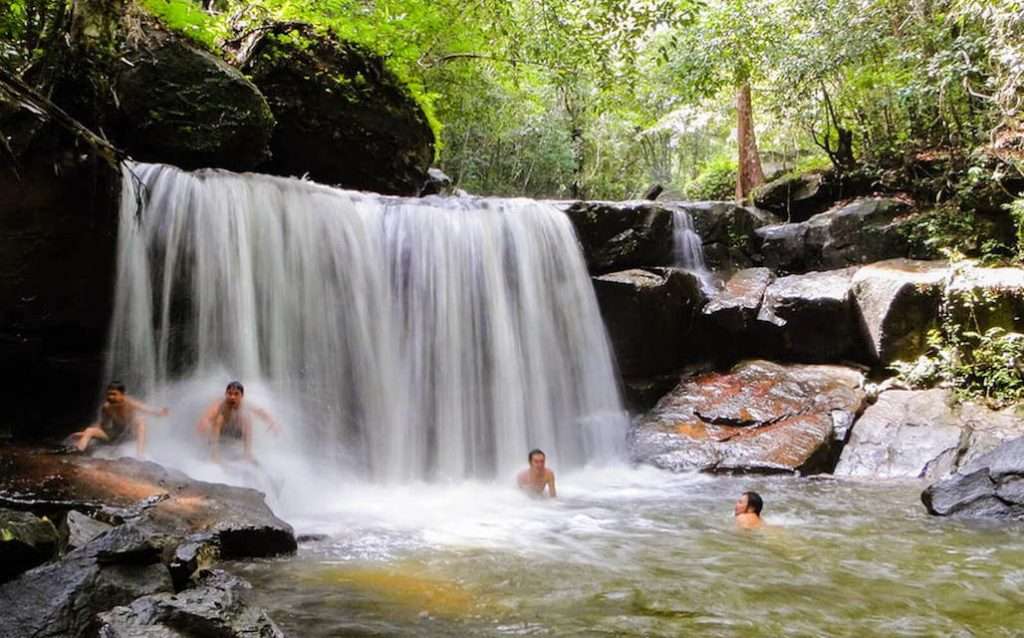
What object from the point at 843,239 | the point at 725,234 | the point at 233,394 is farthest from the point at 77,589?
the point at 843,239

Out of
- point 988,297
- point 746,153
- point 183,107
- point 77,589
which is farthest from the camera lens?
point 746,153

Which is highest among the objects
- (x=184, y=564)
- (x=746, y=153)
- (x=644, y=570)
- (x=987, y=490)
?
(x=746, y=153)

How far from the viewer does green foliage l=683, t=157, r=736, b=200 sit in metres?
20.2

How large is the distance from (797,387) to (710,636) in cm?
833

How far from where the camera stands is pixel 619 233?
12.7 meters

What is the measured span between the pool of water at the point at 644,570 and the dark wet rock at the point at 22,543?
1.21 m

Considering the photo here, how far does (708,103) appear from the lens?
2081cm

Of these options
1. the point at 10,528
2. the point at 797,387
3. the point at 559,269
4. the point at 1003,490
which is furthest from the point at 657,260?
the point at 10,528

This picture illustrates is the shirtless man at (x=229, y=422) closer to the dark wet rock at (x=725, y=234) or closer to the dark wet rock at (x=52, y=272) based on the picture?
the dark wet rock at (x=52, y=272)

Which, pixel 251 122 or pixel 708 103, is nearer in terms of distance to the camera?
pixel 251 122

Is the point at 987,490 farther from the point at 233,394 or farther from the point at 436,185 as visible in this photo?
the point at 436,185

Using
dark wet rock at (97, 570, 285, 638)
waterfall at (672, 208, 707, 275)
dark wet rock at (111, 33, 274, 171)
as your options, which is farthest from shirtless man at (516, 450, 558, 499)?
waterfall at (672, 208, 707, 275)

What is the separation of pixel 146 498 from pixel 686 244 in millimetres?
10678

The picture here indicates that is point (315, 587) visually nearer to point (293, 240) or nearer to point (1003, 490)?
point (293, 240)
